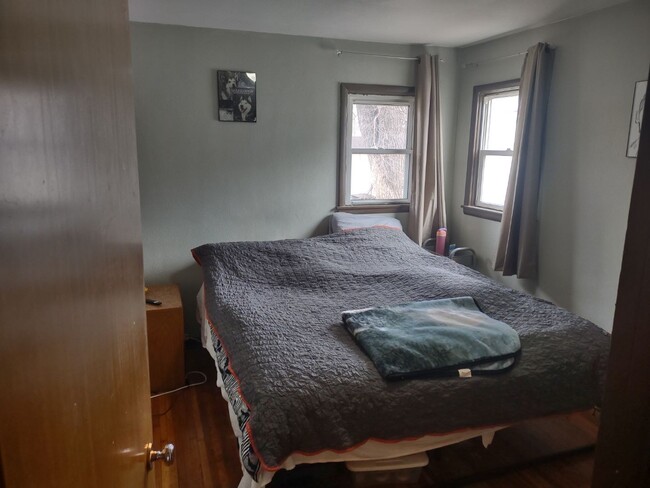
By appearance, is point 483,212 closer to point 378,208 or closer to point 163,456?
point 378,208

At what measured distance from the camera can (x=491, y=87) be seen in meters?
3.60

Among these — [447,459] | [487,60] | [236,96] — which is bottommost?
[447,459]

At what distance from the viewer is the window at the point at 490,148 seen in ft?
11.8

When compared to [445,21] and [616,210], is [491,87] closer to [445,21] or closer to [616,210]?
[445,21]

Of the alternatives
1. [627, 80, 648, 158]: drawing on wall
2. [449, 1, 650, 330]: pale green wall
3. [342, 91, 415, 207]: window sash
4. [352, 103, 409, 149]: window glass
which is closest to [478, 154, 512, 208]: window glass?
[449, 1, 650, 330]: pale green wall

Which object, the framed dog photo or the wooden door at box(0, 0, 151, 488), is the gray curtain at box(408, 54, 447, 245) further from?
the wooden door at box(0, 0, 151, 488)

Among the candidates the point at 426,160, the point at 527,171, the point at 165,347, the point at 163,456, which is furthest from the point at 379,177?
the point at 163,456

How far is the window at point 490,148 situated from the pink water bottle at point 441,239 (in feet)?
0.89

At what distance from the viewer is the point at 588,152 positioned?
2.87m

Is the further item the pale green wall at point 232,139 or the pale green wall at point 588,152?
the pale green wall at point 232,139

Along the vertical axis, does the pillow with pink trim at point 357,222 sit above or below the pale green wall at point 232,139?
below

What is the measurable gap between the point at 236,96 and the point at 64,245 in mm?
3119

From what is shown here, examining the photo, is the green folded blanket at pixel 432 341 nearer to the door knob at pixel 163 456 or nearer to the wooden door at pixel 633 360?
the door knob at pixel 163 456

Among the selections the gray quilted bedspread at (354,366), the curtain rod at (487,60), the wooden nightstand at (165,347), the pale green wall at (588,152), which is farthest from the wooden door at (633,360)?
the curtain rod at (487,60)
